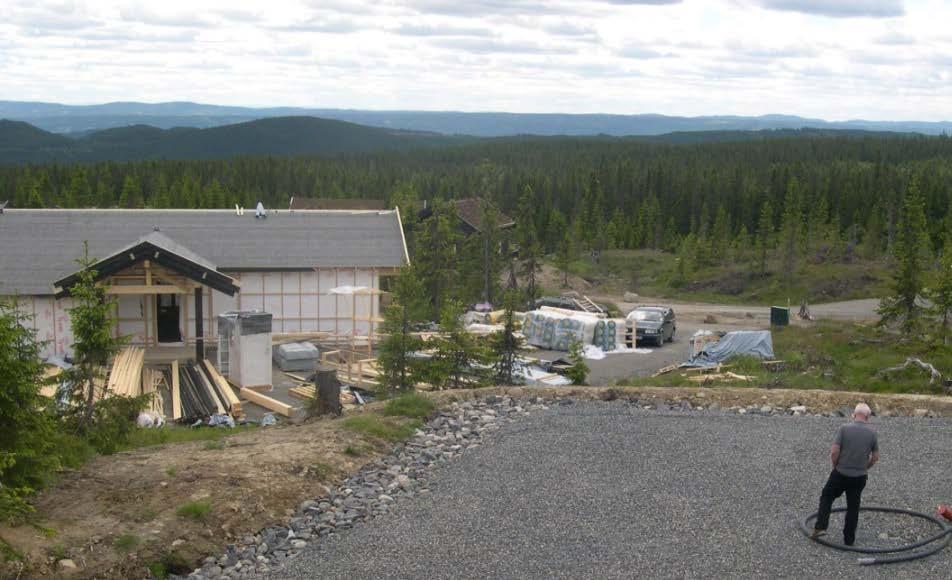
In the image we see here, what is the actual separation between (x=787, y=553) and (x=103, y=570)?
688cm

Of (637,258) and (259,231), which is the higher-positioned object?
(259,231)

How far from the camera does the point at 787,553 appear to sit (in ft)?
34.1

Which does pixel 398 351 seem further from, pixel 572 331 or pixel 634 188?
pixel 634 188

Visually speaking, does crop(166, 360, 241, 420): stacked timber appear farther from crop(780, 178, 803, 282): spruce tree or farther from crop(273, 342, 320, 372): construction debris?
crop(780, 178, 803, 282): spruce tree

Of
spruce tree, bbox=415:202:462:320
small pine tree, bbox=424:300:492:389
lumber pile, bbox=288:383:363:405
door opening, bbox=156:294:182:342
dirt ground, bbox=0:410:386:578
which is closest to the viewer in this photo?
dirt ground, bbox=0:410:386:578

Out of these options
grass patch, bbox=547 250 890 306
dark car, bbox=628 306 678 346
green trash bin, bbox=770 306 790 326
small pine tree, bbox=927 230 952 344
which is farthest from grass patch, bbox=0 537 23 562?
grass patch, bbox=547 250 890 306

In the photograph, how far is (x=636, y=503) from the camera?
1177 cm

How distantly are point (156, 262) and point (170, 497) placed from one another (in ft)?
50.9

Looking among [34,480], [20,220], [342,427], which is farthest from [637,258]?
[34,480]

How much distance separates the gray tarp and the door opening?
14899mm

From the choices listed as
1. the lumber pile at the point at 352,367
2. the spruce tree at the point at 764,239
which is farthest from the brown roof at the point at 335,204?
the lumber pile at the point at 352,367

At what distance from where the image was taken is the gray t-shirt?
1046cm

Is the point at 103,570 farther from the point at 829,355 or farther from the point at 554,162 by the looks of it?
the point at 554,162

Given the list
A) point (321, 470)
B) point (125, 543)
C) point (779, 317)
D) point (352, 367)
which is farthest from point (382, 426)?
point (779, 317)
